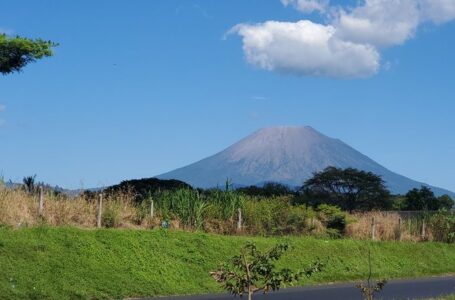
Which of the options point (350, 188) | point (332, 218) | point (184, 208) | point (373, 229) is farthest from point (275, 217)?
point (350, 188)

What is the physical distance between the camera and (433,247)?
30.2 m

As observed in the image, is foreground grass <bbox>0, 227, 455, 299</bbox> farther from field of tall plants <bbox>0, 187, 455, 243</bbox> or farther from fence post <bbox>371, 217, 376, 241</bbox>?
fence post <bbox>371, 217, 376, 241</bbox>

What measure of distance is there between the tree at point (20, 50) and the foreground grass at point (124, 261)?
500 cm

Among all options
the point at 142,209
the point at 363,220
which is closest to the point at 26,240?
the point at 142,209

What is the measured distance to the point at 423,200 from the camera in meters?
58.5

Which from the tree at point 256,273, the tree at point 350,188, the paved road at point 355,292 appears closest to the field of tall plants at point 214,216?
the paved road at point 355,292

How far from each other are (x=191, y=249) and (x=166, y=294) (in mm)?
3678

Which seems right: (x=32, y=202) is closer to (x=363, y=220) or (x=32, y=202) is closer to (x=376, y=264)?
(x=376, y=264)

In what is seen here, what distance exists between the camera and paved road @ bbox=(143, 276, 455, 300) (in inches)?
670

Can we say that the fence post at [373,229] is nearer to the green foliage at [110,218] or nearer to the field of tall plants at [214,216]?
the field of tall plants at [214,216]

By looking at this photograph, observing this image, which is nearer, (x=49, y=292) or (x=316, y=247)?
(x=49, y=292)

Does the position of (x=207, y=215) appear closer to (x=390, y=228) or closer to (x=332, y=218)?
(x=332, y=218)

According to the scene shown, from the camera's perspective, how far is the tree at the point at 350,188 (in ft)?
225

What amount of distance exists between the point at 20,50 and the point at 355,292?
11.2m
